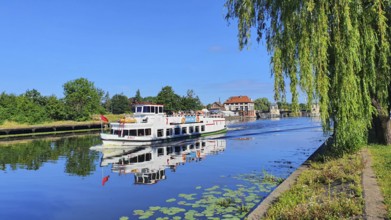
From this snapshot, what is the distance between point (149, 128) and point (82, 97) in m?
65.5

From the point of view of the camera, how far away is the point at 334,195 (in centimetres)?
1002

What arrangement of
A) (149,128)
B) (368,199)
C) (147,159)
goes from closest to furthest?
1. (368,199)
2. (147,159)
3. (149,128)

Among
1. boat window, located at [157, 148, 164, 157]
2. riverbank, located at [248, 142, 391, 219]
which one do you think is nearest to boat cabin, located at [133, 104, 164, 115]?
boat window, located at [157, 148, 164, 157]

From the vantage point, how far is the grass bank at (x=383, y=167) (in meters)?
9.47

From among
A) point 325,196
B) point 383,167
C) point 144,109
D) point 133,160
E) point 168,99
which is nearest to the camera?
point 325,196

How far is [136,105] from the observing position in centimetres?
4494

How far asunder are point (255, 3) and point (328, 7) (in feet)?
13.0

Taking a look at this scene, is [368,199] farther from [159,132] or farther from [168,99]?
[168,99]

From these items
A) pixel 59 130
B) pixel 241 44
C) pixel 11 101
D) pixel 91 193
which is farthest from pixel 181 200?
pixel 11 101

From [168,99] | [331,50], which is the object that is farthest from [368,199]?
[168,99]

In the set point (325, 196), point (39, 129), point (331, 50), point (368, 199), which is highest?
point (331, 50)

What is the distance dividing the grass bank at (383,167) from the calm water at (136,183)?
15.5 feet

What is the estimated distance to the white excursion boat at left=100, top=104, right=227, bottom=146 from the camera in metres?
40.5

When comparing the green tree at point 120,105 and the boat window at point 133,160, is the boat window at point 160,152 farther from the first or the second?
the green tree at point 120,105
